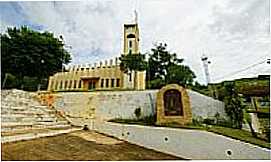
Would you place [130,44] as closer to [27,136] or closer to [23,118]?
[23,118]

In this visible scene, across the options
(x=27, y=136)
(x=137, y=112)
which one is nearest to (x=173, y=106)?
(x=137, y=112)

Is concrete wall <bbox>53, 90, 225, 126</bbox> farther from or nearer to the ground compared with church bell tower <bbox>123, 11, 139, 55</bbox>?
nearer to the ground

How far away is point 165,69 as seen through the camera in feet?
30.9

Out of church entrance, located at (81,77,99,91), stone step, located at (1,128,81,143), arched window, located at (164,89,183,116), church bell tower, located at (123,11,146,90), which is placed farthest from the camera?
church entrance, located at (81,77,99,91)

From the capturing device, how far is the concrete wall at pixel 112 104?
6.25 metres

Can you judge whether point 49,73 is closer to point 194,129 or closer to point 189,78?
point 189,78

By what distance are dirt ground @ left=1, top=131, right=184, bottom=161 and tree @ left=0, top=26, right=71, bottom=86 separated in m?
5.70

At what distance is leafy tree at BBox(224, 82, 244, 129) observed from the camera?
6402mm

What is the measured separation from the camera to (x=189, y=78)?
863 cm

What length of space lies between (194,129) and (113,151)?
4.47 feet

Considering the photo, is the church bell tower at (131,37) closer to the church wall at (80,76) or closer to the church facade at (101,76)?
the church facade at (101,76)

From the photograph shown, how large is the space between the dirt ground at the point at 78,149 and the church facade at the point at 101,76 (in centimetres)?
536

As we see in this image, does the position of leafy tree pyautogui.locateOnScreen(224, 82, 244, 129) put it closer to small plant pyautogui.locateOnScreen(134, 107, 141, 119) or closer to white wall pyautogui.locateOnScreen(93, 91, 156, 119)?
white wall pyautogui.locateOnScreen(93, 91, 156, 119)

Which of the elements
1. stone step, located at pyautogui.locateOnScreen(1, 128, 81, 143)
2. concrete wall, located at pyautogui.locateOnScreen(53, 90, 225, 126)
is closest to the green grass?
concrete wall, located at pyautogui.locateOnScreen(53, 90, 225, 126)
